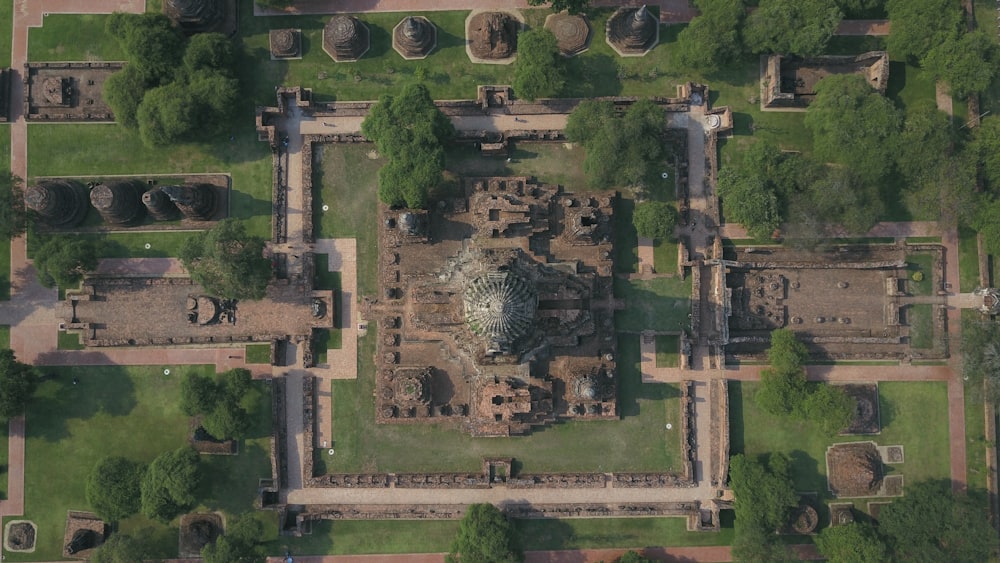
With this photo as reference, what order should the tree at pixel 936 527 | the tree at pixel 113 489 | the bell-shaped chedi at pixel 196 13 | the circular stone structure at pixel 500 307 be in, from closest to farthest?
the circular stone structure at pixel 500 307 → the tree at pixel 936 527 → the tree at pixel 113 489 → the bell-shaped chedi at pixel 196 13

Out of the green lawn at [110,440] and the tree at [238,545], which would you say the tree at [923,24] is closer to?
the green lawn at [110,440]

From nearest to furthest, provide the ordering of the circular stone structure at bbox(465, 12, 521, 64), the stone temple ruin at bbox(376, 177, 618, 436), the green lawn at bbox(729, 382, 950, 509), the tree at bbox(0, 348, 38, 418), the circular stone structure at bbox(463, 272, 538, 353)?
the circular stone structure at bbox(463, 272, 538, 353), the tree at bbox(0, 348, 38, 418), the stone temple ruin at bbox(376, 177, 618, 436), the circular stone structure at bbox(465, 12, 521, 64), the green lawn at bbox(729, 382, 950, 509)

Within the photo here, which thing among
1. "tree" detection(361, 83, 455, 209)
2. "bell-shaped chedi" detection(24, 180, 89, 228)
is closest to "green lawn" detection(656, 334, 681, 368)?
"tree" detection(361, 83, 455, 209)

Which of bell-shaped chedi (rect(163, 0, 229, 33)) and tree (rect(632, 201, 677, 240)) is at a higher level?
bell-shaped chedi (rect(163, 0, 229, 33))

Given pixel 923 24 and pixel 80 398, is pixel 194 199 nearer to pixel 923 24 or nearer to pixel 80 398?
pixel 80 398

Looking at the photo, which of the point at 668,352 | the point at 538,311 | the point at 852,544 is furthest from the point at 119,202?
the point at 852,544

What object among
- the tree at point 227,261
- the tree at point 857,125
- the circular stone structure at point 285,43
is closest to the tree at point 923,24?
the tree at point 857,125

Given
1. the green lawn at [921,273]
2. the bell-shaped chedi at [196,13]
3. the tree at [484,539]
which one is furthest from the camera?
the green lawn at [921,273]

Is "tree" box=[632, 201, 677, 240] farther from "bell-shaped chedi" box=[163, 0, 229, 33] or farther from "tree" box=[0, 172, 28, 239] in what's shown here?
"tree" box=[0, 172, 28, 239]
